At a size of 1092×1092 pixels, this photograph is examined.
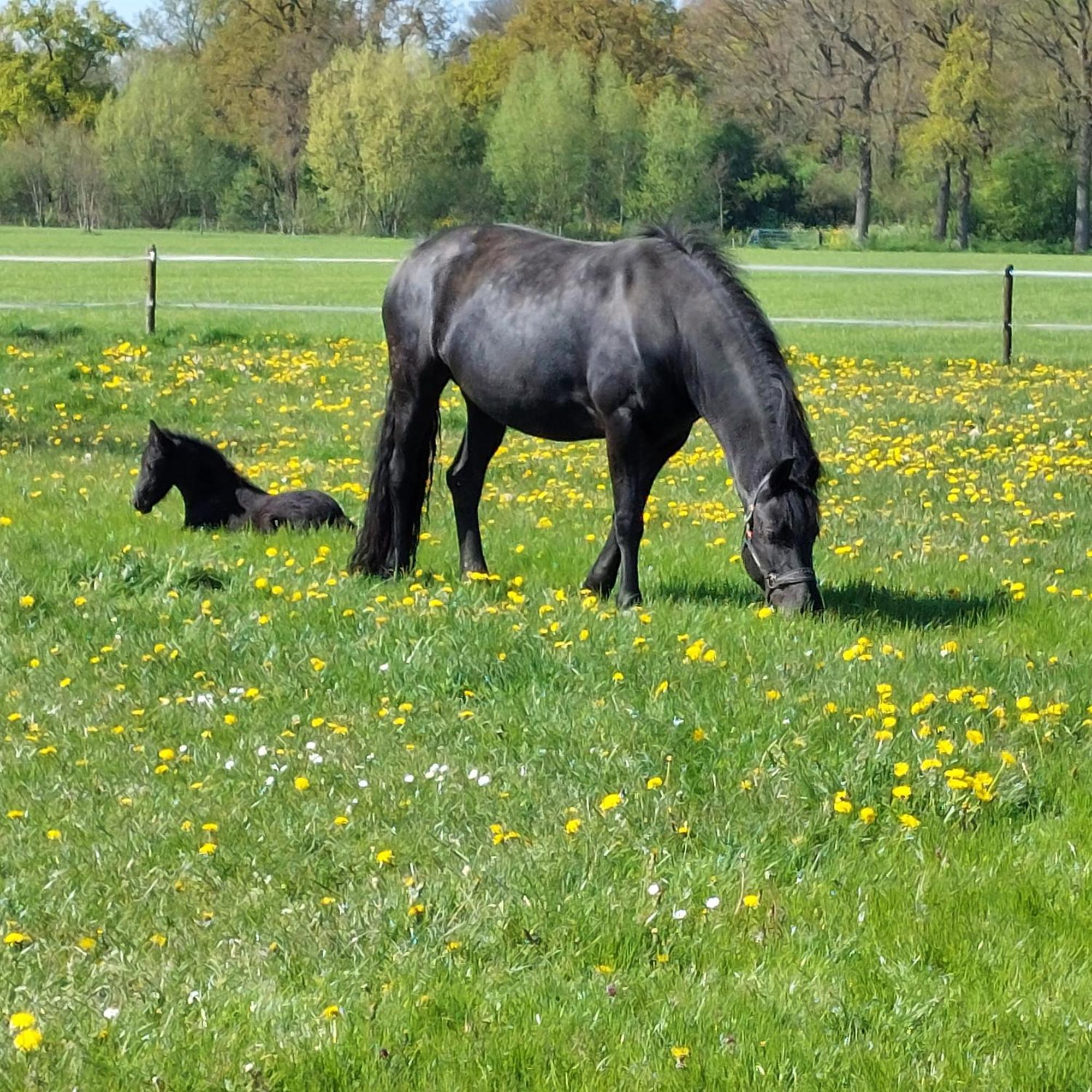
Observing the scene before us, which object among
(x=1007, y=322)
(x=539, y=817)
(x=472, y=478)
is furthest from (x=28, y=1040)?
(x=1007, y=322)

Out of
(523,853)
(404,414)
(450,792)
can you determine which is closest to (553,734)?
(450,792)

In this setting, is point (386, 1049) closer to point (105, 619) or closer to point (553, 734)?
point (553, 734)

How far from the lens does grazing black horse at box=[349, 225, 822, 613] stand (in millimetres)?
7289

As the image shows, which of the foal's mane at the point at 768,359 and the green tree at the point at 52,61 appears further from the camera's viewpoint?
the green tree at the point at 52,61

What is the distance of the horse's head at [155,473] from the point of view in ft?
34.3

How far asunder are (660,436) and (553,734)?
8.98 feet

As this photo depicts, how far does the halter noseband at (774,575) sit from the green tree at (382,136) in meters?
68.1

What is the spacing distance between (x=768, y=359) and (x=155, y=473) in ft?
Answer: 16.0

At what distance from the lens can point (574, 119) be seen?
241 ft

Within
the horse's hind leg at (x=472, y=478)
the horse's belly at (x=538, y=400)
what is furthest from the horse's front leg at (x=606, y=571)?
the horse's hind leg at (x=472, y=478)

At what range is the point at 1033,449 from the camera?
12625 mm

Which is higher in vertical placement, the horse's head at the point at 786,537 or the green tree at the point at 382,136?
the green tree at the point at 382,136

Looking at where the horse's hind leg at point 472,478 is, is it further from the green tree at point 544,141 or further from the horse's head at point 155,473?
the green tree at point 544,141

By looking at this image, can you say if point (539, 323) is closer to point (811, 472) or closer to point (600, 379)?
point (600, 379)
